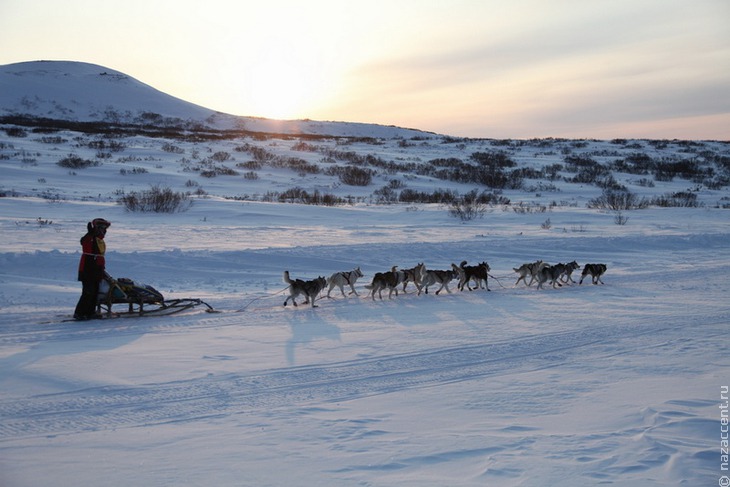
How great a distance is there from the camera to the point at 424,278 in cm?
1099

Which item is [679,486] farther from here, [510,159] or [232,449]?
[510,159]

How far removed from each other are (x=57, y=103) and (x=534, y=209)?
77004 millimetres

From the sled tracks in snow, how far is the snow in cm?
3

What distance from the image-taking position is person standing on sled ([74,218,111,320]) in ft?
27.7

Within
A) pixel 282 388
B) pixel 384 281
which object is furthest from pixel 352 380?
pixel 384 281

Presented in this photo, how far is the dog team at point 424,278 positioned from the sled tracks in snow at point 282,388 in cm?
319

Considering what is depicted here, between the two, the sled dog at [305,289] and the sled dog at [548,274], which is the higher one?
the sled dog at [548,274]

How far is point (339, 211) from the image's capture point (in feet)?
70.2

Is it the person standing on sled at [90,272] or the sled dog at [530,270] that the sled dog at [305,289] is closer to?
the person standing on sled at [90,272]

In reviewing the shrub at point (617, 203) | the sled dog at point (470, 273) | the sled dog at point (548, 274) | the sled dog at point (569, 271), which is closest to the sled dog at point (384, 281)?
the sled dog at point (470, 273)

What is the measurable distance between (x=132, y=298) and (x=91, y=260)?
0.79m

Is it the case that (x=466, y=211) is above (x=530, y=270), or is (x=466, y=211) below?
above

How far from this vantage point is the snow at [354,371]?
14.1 ft

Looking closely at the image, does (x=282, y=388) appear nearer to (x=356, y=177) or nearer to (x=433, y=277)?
(x=433, y=277)
